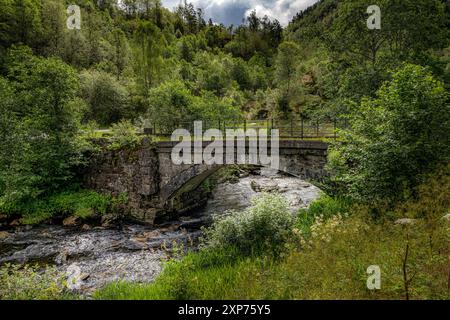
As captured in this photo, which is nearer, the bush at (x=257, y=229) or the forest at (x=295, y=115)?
the forest at (x=295, y=115)

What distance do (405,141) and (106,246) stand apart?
1286 cm

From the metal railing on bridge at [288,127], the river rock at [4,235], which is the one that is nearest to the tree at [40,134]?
the river rock at [4,235]

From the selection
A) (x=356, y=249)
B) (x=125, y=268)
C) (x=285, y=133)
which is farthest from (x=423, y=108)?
(x=125, y=268)

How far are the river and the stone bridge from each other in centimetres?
124

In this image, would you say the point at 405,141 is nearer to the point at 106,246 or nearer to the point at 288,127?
the point at 288,127

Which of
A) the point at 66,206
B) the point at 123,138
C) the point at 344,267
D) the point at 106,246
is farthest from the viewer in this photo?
the point at 123,138

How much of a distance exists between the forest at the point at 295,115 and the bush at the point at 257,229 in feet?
0.15

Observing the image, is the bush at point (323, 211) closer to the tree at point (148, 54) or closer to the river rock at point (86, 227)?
the river rock at point (86, 227)

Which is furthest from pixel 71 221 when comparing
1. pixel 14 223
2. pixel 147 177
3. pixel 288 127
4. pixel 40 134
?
pixel 288 127

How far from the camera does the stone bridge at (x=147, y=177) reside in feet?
56.8

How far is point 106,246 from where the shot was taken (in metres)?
13.6

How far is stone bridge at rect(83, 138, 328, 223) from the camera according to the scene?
17312 mm

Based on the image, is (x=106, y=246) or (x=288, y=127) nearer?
(x=106, y=246)
